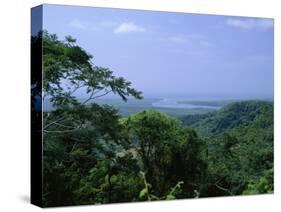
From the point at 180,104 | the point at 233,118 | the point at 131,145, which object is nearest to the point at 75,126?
the point at 131,145

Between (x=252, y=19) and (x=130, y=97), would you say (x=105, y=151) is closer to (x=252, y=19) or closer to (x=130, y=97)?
(x=130, y=97)

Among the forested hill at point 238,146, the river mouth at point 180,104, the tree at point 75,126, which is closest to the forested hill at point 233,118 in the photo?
the forested hill at point 238,146

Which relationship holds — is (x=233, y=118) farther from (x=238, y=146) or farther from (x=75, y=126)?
(x=75, y=126)

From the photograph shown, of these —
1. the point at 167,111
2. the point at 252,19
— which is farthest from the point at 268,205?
the point at 252,19

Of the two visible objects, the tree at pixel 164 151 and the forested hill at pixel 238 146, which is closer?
the tree at pixel 164 151

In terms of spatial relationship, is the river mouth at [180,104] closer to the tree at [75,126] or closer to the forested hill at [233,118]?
the forested hill at [233,118]

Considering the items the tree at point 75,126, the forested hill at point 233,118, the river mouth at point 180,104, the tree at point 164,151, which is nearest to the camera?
the tree at point 75,126
